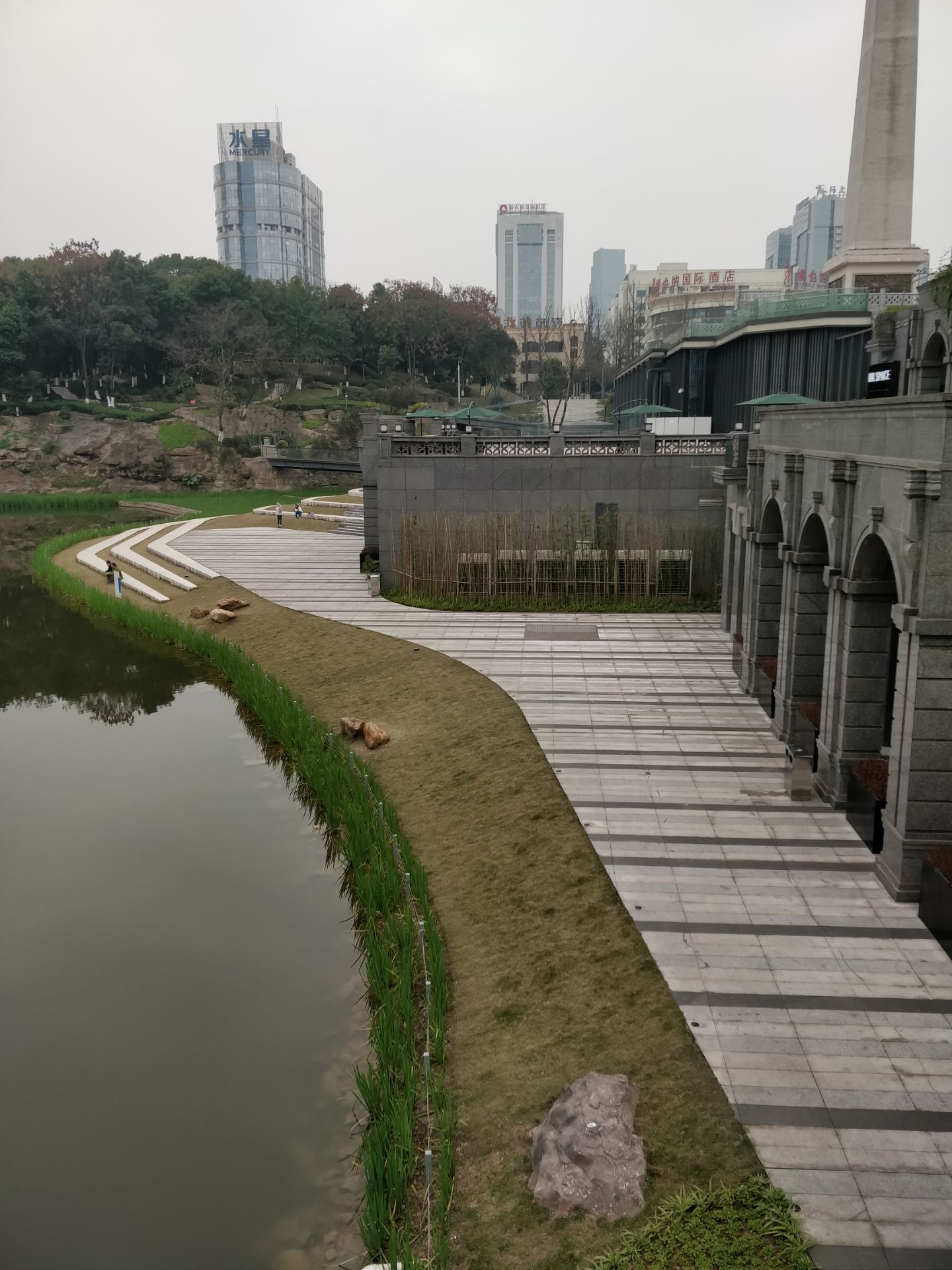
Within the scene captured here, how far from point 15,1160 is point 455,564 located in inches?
710

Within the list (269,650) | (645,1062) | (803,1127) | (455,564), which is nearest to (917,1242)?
(803,1127)

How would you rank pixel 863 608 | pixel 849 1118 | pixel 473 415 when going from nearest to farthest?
pixel 849 1118, pixel 863 608, pixel 473 415

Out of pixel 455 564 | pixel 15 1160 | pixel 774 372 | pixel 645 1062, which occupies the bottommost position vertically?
pixel 15 1160

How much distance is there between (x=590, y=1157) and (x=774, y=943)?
3429 millimetres

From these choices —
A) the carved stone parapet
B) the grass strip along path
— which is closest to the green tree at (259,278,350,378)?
the grass strip along path

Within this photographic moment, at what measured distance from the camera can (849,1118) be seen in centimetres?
692

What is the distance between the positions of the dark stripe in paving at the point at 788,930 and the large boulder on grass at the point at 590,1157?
105 inches

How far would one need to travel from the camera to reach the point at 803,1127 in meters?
6.83

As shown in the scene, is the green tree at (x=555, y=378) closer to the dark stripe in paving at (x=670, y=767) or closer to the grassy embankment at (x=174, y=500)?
the grassy embankment at (x=174, y=500)

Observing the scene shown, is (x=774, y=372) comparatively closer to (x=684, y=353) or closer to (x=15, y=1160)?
(x=684, y=353)

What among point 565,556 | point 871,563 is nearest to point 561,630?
point 565,556

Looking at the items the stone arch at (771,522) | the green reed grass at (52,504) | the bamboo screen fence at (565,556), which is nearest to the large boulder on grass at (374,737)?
the stone arch at (771,522)

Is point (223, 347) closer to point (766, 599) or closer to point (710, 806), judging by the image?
point (766, 599)

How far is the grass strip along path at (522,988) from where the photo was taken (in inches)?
253
